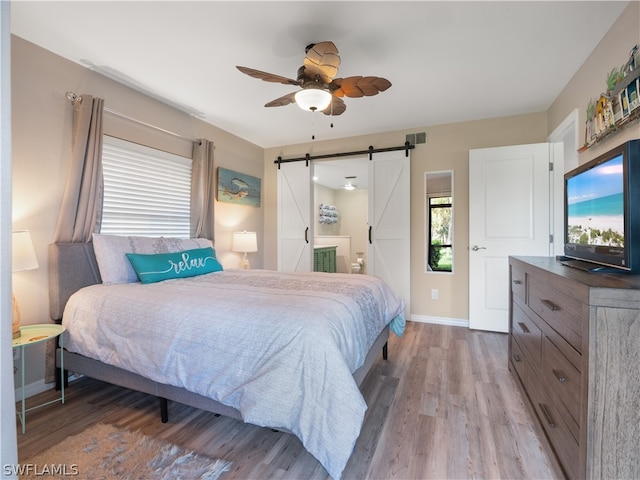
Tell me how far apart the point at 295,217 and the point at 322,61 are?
296 cm

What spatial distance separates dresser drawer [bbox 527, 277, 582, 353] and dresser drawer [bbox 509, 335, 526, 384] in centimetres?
51

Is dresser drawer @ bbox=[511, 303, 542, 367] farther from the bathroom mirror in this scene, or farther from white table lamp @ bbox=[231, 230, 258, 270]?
white table lamp @ bbox=[231, 230, 258, 270]

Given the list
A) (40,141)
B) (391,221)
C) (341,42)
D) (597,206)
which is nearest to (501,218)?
(391,221)

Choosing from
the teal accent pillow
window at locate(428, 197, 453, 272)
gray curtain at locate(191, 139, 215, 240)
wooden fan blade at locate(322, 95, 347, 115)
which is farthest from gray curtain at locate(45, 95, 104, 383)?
window at locate(428, 197, 453, 272)

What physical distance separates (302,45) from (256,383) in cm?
234

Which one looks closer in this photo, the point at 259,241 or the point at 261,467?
the point at 261,467

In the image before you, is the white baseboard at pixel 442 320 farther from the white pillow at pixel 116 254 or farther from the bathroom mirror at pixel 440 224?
the white pillow at pixel 116 254

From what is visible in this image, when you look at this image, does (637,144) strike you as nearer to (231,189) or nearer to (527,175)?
(527,175)

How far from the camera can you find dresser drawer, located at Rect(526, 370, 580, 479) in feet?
4.04

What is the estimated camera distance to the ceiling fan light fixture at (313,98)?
2123 mm

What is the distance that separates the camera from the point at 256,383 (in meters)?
1.45

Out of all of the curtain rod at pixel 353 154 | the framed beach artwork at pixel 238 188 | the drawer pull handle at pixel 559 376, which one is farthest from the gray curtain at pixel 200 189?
the drawer pull handle at pixel 559 376

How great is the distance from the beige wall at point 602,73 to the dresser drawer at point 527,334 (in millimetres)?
1286

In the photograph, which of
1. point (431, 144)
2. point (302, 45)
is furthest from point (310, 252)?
point (302, 45)
